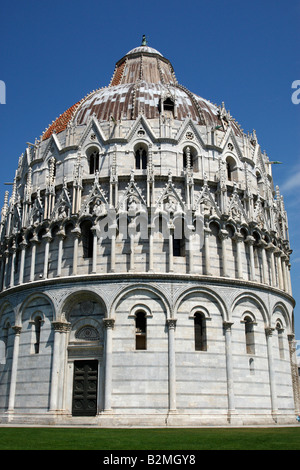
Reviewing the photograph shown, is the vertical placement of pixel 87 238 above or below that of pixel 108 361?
above

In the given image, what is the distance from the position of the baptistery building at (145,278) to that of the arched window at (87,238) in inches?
3.7

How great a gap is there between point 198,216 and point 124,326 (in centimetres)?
839

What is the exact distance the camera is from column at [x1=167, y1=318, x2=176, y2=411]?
27000mm

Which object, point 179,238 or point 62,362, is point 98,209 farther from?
point 62,362

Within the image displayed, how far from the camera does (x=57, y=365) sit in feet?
94.3

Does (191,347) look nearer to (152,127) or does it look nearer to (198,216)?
(198,216)

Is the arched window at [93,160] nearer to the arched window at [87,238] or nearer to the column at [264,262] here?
the arched window at [87,238]

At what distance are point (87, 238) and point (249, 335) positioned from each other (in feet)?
39.4

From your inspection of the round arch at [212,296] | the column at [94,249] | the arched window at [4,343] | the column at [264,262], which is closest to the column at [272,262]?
the column at [264,262]

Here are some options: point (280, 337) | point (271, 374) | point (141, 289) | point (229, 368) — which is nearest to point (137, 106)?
point (141, 289)

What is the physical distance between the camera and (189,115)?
115 feet

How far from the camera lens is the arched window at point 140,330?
2862 cm
